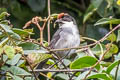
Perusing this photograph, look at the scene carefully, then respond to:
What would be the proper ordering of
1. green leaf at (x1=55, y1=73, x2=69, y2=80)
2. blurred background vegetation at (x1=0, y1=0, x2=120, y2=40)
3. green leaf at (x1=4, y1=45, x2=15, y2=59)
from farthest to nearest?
blurred background vegetation at (x1=0, y1=0, x2=120, y2=40) < green leaf at (x1=55, y1=73, x2=69, y2=80) < green leaf at (x1=4, y1=45, x2=15, y2=59)

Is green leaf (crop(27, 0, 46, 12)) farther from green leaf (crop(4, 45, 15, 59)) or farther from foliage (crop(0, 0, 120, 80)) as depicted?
green leaf (crop(4, 45, 15, 59))

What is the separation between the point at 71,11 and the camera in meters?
5.36

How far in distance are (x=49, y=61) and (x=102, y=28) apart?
6.01 feet

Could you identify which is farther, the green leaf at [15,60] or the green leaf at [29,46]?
the green leaf at [29,46]

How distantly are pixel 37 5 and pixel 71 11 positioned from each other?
2.06 ft

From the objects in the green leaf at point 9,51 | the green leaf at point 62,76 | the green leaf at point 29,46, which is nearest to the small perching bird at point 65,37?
the green leaf at point 62,76

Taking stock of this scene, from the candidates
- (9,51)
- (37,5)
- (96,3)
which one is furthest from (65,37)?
(9,51)

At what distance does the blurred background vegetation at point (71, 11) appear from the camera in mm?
4469

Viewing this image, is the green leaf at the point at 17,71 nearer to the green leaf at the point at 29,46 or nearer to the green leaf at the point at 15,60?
the green leaf at the point at 15,60

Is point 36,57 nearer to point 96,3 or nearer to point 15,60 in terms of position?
point 15,60

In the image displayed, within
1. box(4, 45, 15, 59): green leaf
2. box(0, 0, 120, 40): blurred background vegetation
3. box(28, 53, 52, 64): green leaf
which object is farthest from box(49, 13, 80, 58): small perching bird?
box(4, 45, 15, 59): green leaf

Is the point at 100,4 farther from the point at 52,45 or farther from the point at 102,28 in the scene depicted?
the point at 52,45

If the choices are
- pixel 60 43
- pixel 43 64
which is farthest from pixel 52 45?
pixel 43 64

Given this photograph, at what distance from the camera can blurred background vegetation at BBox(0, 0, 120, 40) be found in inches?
176
